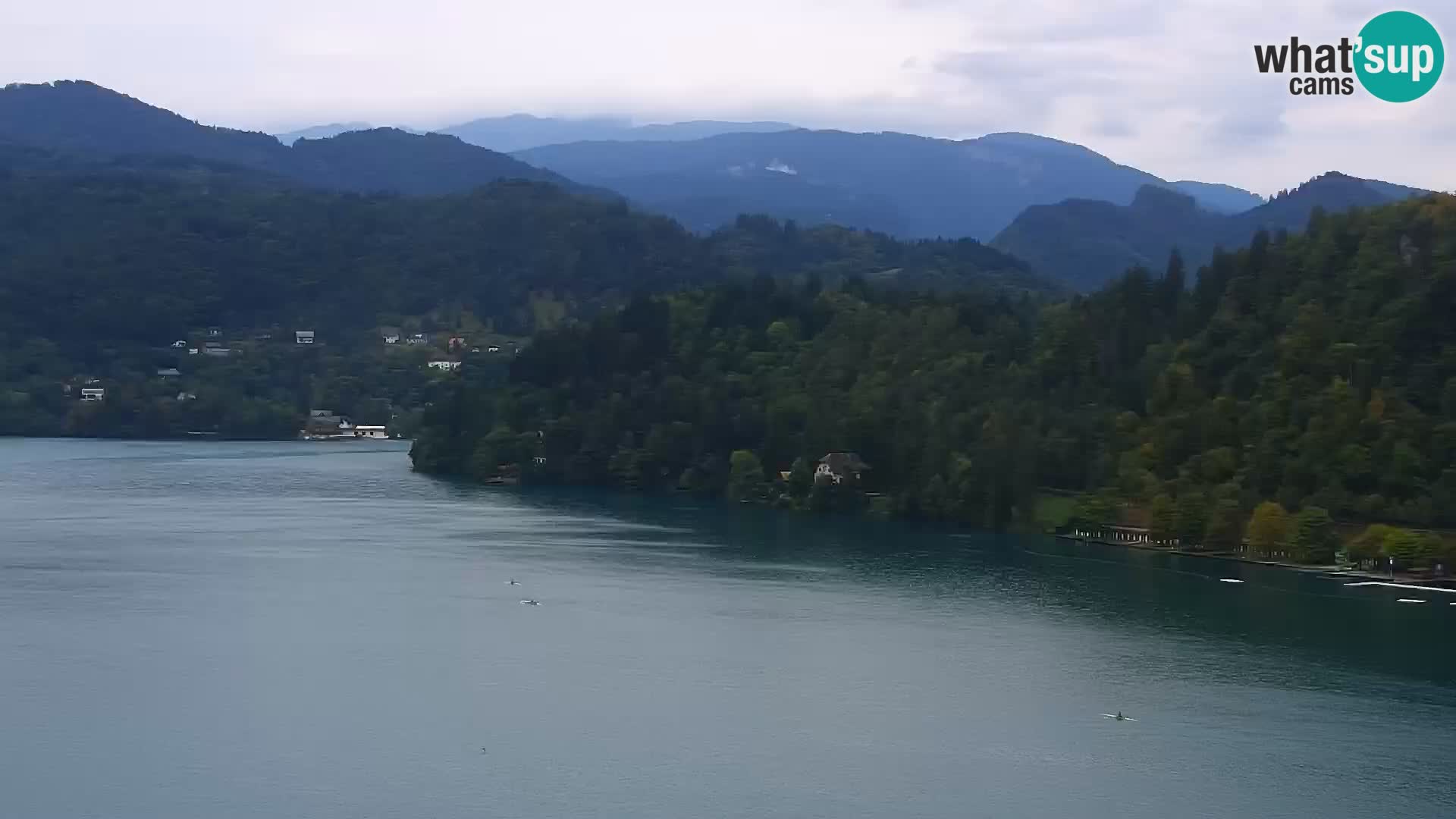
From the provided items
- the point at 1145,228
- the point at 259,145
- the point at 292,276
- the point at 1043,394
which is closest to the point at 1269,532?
the point at 1043,394

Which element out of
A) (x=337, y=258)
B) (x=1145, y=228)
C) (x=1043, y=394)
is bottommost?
(x=1043, y=394)

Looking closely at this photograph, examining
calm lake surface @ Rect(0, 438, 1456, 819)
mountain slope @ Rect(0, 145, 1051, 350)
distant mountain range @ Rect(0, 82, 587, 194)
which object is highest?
distant mountain range @ Rect(0, 82, 587, 194)

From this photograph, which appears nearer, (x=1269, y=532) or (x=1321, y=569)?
(x=1321, y=569)

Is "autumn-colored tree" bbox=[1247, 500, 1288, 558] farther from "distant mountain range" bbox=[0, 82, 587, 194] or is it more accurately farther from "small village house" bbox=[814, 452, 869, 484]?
"distant mountain range" bbox=[0, 82, 587, 194]

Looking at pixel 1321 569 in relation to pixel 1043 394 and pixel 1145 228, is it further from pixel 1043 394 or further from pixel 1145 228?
pixel 1145 228

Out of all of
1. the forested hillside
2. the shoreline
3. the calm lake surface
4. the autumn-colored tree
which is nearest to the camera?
the calm lake surface

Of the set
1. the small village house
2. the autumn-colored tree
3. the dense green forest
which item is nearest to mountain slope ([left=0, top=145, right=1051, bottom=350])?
the dense green forest

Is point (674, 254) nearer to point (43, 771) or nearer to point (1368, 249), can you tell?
point (1368, 249)
